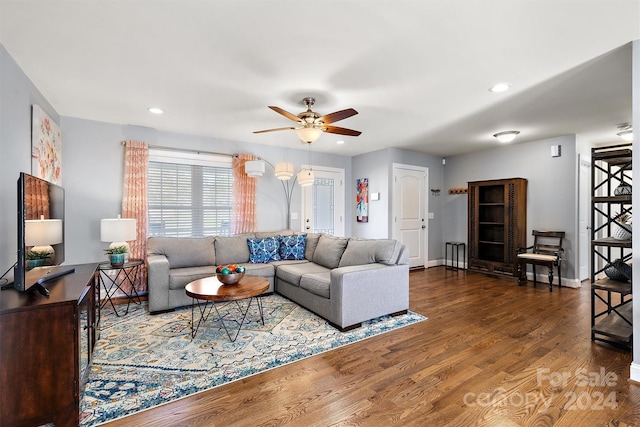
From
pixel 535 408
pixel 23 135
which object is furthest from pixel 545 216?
pixel 23 135

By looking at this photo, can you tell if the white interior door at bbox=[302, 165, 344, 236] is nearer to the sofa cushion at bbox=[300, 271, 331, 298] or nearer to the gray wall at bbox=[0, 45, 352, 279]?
the gray wall at bbox=[0, 45, 352, 279]

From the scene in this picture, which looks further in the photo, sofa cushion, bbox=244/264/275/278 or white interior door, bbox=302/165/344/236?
white interior door, bbox=302/165/344/236

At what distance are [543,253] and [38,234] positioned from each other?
636 centimetres

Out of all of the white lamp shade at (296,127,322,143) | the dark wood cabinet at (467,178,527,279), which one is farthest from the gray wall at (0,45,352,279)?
the dark wood cabinet at (467,178,527,279)

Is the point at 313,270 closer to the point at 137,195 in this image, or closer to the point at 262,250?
the point at 262,250

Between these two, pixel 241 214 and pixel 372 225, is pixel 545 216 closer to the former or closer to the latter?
pixel 372 225

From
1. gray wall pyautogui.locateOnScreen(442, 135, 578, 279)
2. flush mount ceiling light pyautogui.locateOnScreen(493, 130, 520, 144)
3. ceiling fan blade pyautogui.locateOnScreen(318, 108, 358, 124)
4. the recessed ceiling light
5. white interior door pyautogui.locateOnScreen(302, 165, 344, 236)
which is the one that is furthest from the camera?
white interior door pyautogui.locateOnScreen(302, 165, 344, 236)

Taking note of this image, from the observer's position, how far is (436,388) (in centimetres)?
210

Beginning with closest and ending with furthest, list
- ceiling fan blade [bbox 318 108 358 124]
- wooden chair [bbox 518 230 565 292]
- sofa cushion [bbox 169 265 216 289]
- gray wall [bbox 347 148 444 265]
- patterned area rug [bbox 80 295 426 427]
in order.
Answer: patterned area rug [bbox 80 295 426 427] → ceiling fan blade [bbox 318 108 358 124] → sofa cushion [bbox 169 265 216 289] → wooden chair [bbox 518 230 565 292] → gray wall [bbox 347 148 444 265]

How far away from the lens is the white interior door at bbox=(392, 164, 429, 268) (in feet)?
19.4

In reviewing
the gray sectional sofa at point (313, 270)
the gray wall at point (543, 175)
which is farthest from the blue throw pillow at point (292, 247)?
the gray wall at point (543, 175)

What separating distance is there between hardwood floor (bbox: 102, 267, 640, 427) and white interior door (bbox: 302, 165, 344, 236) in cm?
320

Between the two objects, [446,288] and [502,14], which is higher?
[502,14]

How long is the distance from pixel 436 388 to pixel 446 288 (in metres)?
2.88
